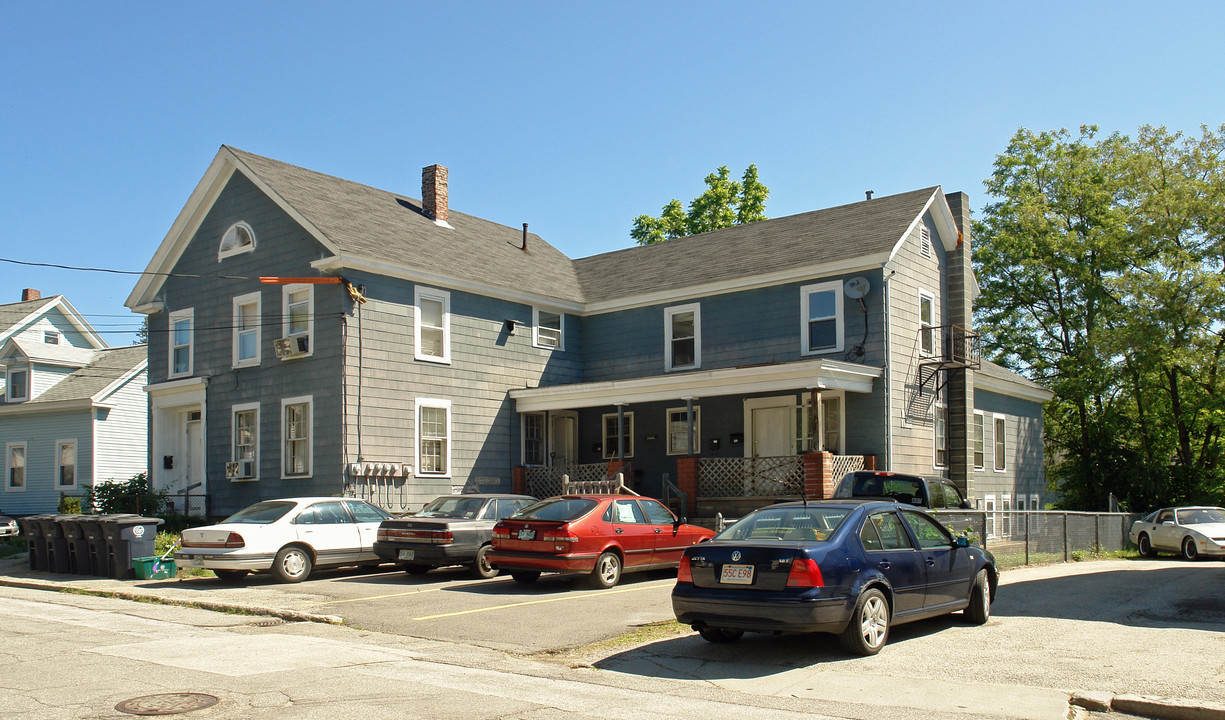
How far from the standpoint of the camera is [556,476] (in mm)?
25047

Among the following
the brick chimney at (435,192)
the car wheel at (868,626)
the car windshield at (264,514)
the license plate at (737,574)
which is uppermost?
the brick chimney at (435,192)

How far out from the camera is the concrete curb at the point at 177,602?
12247mm

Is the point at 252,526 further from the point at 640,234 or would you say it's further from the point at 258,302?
the point at 640,234

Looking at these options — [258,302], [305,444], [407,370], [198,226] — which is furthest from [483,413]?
[198,226]

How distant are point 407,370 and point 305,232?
3964 mm

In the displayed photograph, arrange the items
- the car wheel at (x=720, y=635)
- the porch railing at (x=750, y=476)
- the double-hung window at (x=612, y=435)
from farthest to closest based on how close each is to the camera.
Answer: the double-hung window at (x=612, y=435) < the porch railing at (x=750, y=476) < the car wheel at (x=720, y=635)

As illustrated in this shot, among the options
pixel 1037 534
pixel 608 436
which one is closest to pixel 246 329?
pixel 608 436

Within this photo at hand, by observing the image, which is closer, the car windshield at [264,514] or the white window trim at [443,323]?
the car windshield at [264,514]

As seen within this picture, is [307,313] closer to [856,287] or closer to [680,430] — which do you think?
[680,430]

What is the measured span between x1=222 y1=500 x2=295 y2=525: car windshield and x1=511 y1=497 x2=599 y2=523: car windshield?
4.15m

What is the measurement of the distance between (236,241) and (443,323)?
5784 millimetres

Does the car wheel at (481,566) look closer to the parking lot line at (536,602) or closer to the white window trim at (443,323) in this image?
the parking lot line at (536,602)

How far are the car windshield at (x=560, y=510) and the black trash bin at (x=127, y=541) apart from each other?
23.4ft

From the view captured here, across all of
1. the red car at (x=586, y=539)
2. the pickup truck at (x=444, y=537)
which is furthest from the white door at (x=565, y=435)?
the red car at (x=586, y=539)
